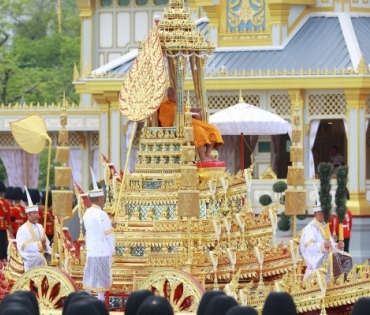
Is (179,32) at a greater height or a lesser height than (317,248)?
greater

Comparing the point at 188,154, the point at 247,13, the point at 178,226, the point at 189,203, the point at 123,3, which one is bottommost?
the point at 178,226

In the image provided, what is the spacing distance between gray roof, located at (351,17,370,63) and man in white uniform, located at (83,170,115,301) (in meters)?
16.4

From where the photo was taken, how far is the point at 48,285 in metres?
24.0

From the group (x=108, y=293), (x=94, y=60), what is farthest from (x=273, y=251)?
(x=94, y=60)

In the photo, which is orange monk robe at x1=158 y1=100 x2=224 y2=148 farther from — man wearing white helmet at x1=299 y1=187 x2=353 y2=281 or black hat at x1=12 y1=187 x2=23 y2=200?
black hat at x1=12 y1=187 x2=23 y2=200

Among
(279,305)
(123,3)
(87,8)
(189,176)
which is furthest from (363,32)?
(279,305)

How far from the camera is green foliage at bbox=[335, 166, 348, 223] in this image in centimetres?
3288

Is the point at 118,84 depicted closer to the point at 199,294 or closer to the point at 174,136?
the point at 174,136

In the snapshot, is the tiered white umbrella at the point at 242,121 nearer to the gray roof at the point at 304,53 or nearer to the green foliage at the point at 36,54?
the gray roof at the point at 304,53

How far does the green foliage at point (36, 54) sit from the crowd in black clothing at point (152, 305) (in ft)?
108

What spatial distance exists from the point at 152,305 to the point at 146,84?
6.17m

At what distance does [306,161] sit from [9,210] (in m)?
6.92

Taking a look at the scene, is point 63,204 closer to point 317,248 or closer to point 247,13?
point 317,248

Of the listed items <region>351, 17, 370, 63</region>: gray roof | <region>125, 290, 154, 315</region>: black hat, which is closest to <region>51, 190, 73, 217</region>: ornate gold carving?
<region>125, 290, 154, 315</region>: black hat
